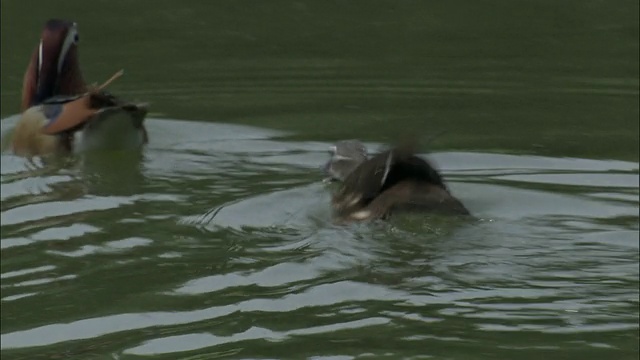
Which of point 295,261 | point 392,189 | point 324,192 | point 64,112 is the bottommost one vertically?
point 295,261

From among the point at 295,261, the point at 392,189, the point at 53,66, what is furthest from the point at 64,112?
the point at 295,261

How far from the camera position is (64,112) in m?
11.9

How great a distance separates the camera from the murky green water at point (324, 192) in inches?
302

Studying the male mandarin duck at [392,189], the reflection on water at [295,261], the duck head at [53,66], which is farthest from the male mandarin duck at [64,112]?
the male mandarin duck at [392,189]

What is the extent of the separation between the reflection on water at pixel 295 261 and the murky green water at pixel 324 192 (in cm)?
2

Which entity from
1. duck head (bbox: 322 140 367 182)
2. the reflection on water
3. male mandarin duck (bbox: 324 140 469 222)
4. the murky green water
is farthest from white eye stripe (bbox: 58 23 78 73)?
male mandarin duck (bbox: 324 140 469 222)

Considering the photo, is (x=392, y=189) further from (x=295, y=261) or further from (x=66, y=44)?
(x=66, y=44)

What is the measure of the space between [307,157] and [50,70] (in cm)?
214

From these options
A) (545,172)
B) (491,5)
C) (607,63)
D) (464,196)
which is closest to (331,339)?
(464,196)

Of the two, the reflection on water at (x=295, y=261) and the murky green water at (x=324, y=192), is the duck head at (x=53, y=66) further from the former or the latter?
the reflection on water at (x=295, y=261)

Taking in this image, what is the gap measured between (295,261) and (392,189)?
1.10 metres

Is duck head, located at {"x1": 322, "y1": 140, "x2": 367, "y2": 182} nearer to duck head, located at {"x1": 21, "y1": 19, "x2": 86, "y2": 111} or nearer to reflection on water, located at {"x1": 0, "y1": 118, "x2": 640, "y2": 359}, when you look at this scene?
reflection on water, located at {"x1": 0, "y1": 118, "x2": 640, "y2": 359}

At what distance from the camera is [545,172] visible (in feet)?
35.4

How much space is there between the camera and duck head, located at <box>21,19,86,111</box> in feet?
40.4
